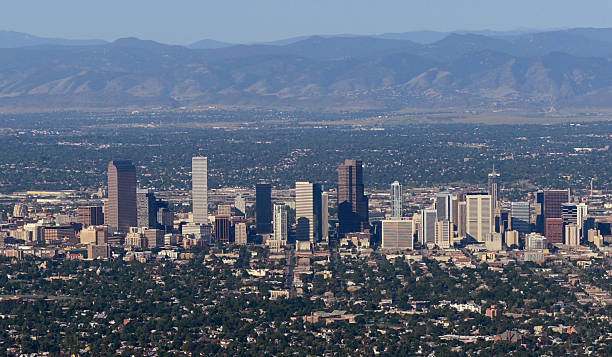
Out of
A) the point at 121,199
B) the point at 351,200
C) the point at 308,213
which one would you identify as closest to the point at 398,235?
the point at 308,213

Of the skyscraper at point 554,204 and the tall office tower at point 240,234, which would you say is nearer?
the tall office tower at point 240,234

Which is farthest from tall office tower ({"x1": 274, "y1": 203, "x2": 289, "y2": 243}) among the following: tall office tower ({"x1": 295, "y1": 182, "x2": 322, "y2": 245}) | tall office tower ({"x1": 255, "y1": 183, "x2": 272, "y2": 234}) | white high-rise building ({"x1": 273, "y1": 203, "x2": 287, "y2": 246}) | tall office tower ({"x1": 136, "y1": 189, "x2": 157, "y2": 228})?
tall office tower ({"x1": 136, "y1": 189, "x2": 157, "y2": 228})

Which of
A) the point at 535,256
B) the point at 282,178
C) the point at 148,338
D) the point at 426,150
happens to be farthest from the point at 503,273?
the point at 426,150

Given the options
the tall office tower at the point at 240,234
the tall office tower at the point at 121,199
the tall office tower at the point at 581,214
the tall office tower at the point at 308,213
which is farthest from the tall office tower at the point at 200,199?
the tall office tower at the point at 581,214

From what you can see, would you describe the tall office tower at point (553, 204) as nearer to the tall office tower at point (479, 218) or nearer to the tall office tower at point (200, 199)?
the tall office tower at point (479, 218)

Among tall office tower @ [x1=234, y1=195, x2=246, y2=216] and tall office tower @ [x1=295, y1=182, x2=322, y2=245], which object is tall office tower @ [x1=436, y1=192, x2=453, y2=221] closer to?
tall office tower @ [x1=295, y1=182, x2=322, y2=245]

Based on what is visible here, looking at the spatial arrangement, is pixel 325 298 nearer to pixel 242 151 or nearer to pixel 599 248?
pixel 599 248
